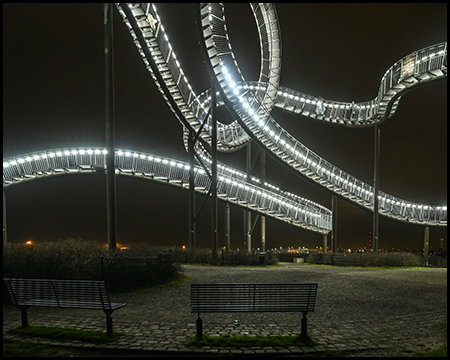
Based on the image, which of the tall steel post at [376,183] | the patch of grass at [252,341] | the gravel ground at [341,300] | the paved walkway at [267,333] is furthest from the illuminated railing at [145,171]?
the patch of grass at [252,341]

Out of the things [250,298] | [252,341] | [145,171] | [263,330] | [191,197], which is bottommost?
[263,330]

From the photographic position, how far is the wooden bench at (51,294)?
7484 mm

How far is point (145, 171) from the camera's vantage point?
34344 millimetres

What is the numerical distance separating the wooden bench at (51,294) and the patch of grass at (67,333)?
0.24 metres

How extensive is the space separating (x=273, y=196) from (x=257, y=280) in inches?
815

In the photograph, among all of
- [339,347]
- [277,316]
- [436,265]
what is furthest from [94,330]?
[436,265]

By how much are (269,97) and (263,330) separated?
2946 cm

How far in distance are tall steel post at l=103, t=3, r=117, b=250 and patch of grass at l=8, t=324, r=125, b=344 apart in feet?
34.3

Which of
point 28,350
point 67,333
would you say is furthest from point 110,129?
point 28,350

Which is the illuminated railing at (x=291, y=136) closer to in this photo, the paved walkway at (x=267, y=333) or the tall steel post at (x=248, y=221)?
the tall steel post at (x=248, y=221)

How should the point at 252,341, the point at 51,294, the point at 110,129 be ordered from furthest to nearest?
the point at 110,129 < the point at 51,294 < the point at 252,341

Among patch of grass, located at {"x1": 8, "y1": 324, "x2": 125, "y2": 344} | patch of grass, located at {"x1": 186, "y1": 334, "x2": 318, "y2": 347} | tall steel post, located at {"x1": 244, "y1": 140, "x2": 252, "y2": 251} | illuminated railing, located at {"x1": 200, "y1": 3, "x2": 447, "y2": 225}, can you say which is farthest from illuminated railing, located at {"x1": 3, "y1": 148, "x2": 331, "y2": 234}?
patch of grass, located at {"x1": 186, "y1": 334, "x2": 318, "y2": 347}

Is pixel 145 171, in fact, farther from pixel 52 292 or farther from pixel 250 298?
pixel 250 298

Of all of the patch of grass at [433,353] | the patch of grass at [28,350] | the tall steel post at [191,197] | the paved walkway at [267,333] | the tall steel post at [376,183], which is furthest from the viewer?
the tall steel post at [376,183]
